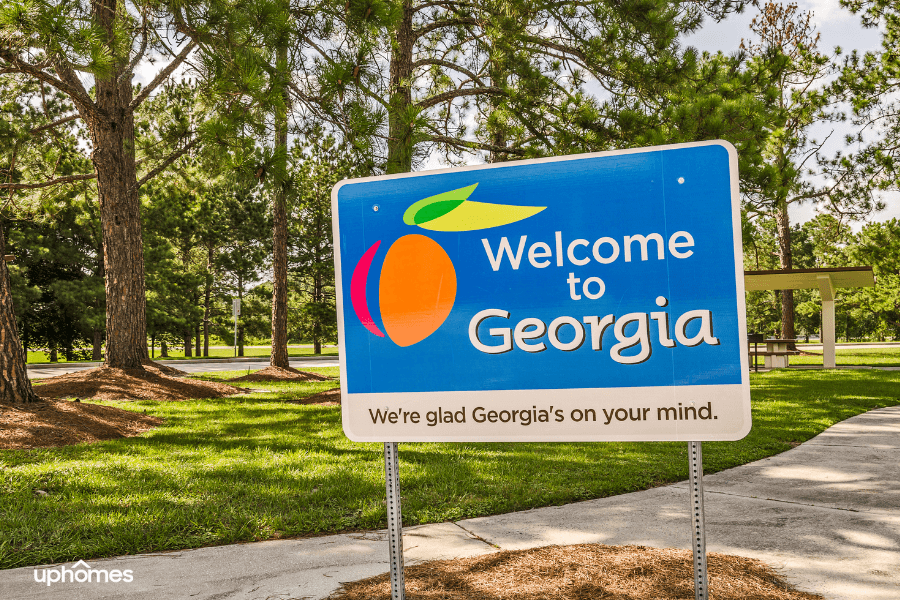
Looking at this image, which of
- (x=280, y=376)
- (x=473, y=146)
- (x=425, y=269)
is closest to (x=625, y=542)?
(x=425, y=269)

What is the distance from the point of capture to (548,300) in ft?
7.50

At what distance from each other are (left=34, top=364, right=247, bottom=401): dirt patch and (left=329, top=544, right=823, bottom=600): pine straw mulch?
967 centimetres

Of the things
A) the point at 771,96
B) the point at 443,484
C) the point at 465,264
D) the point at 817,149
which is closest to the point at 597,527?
the point at 443,484

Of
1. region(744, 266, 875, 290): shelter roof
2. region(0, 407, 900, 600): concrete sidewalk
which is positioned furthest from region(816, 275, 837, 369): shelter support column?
region(0, 407, 900, 600): concrete sidewalk

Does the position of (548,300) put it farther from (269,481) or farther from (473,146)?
(473,146)

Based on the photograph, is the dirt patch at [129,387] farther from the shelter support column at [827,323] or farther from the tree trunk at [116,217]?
the shelter support column at [827,323]

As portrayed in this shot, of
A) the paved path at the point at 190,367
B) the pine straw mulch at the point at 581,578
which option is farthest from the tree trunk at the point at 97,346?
the pine straw mulch at the point at 581,578

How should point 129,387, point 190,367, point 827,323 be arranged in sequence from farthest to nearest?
point 190,367 < point 827,323 < point 129,387

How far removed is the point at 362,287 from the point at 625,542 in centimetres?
229

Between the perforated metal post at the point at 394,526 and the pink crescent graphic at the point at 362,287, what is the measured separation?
50 cm

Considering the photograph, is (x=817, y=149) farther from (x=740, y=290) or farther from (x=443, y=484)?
(x=740, y=290)

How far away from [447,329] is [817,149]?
20.2 m

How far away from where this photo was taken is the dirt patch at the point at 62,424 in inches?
270

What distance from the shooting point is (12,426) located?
7.06 meters
